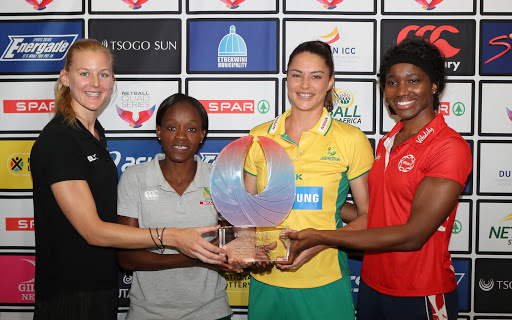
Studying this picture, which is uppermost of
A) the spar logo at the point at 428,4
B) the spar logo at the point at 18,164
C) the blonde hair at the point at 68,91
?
the spar logo at the point at 428,4

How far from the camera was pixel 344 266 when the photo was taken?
1914 millimetres

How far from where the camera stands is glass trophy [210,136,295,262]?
68.9 inches

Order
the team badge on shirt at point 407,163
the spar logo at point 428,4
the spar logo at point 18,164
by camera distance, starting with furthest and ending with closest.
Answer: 1. the spar logo at point 18,164
2. the spar logo at point 428,4
3. the team badge on shirt at point 407,163

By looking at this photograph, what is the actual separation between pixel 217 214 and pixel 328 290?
0.62 m

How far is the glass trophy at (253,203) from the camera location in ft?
5.74

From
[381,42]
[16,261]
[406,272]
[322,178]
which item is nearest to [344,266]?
[406,272]

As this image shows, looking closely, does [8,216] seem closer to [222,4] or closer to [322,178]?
[222,4]

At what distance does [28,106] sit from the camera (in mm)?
2773

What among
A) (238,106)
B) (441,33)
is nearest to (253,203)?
(238,106)

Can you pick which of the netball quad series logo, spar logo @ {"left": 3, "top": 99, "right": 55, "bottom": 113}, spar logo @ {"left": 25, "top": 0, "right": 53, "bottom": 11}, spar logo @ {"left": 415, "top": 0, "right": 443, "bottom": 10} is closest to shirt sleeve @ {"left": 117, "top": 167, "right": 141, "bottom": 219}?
spar logo @ {"left": 3, "top": 99, "right": 55, "bottom": 113}

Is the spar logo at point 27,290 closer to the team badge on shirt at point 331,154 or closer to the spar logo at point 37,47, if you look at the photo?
the spar logo at point 37,47

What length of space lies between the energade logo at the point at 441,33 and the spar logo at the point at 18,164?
2521 mm

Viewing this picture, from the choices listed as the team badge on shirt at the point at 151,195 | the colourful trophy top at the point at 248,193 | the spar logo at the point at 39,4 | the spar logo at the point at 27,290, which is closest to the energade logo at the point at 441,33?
the colourful trophy top at the point at 248,193

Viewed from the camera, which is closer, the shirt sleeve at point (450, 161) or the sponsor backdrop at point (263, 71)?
the shirt sleeve at point (450, 161)
